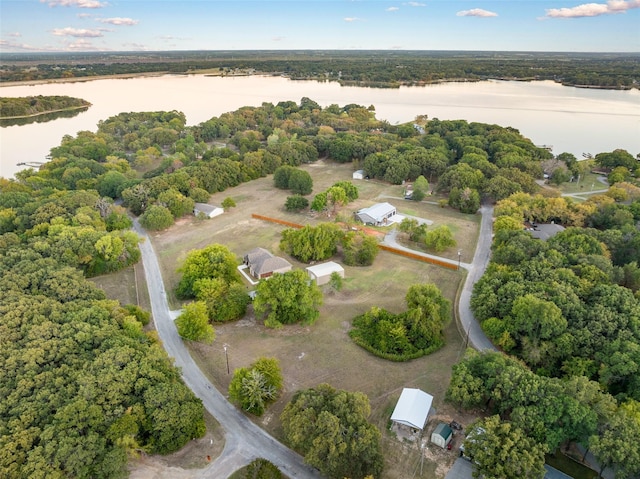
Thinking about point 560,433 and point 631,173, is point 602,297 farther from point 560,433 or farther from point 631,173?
point 631,173

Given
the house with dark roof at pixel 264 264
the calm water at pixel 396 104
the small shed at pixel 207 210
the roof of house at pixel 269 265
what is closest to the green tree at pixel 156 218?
the small shed at pixel 207 210

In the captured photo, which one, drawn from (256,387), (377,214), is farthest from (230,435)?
(377,214)

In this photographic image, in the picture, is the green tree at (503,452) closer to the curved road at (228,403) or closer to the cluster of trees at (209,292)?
the curved road at (228,403)

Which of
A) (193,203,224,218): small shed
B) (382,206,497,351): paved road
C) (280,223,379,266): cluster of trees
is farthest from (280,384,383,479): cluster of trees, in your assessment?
(193,203,224,218): small shed

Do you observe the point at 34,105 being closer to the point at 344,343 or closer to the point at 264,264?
the point at 264,264

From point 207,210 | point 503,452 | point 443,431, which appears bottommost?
point 443,431

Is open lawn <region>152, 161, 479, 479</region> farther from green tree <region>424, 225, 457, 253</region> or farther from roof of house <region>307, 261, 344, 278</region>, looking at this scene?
roof of house <region>307, 261, 344, 278</region>

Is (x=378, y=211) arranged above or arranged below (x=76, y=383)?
below

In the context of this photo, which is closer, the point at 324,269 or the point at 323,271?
the point at 323,271
